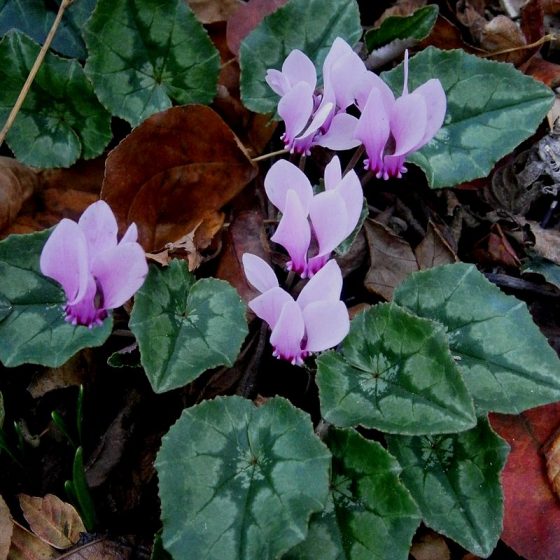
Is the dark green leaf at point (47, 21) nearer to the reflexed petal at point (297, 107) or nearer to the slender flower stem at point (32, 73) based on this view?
the slender flower stem at point (32, 73)

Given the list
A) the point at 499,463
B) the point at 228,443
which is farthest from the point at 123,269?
the point at 499,463

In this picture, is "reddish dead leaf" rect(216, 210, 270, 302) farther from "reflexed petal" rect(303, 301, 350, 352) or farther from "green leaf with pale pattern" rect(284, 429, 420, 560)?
"green leaf with pale pattern" rect(284, 429, 420, 560)

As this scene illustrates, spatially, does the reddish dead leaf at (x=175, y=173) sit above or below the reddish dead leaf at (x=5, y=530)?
above

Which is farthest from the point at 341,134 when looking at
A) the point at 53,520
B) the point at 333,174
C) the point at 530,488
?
the point at 53,520

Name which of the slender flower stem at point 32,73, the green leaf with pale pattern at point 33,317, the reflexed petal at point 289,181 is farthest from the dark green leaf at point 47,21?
the reflexed petal at point 289,181

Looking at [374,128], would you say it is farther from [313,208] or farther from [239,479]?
[239,479]

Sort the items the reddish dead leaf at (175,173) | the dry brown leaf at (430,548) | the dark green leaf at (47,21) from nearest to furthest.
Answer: the dry brown leaf at (430,548) < the reddish dead leaf at (175,173) < the dark green leaf at (47,21)

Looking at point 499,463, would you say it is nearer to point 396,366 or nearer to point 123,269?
point 396,366
